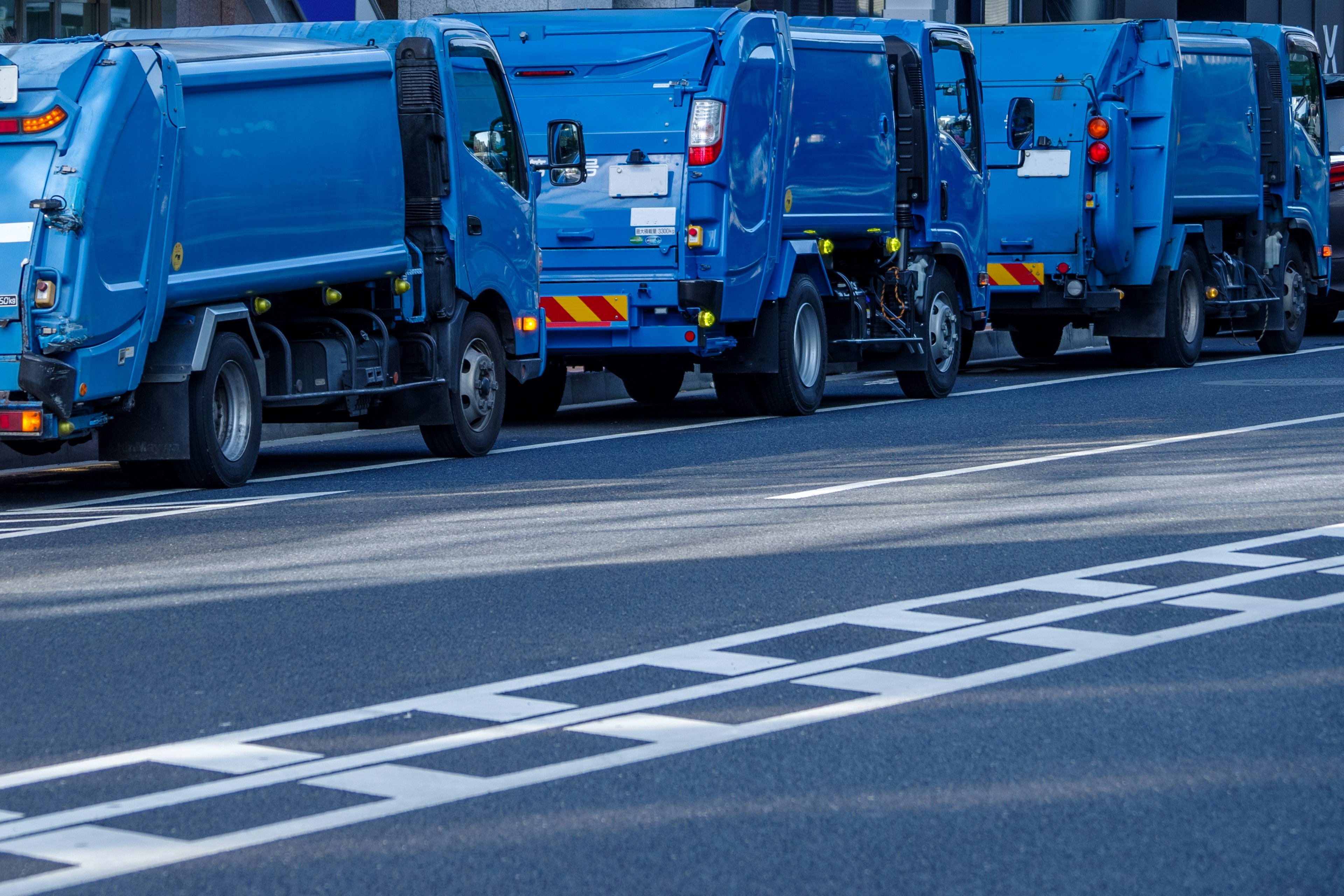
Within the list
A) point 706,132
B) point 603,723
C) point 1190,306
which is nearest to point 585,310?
point 706,132

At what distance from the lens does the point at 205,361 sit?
11695 millimetres

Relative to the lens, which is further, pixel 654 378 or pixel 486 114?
pixel 654 378

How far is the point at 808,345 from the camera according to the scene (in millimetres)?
16594

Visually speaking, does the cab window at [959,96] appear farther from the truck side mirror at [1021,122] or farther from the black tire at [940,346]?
the truck side mirror at [1021,122]

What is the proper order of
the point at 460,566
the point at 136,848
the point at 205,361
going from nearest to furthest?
the point at 136,848 < the point at 460,566 < the point at 205,361

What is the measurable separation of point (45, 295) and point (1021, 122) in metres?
11.4

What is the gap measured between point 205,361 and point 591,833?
7095mm

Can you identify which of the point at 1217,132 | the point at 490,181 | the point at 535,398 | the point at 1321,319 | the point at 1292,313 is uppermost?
the point at 1217,132

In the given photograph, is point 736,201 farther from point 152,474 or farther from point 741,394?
point 152,474

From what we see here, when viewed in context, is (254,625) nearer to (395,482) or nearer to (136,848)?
(136,848)

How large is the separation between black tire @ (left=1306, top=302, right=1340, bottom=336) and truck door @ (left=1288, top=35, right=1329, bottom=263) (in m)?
2.76

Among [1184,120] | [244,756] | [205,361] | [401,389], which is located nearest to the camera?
[244,756]

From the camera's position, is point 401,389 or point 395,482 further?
point 401,389

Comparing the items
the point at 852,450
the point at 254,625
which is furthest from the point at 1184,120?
the point at 254,625
